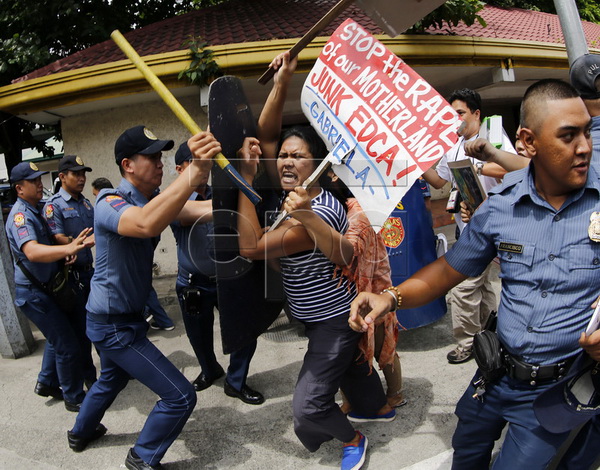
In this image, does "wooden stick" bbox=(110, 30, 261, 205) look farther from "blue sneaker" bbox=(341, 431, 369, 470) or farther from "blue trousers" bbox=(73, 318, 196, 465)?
"blue sneaker" bbox=(341, 431, 369, 470)

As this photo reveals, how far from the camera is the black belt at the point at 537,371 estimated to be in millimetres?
1728

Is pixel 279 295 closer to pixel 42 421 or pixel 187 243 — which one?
pixel 187 243

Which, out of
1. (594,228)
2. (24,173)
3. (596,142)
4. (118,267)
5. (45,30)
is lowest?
(118,267)

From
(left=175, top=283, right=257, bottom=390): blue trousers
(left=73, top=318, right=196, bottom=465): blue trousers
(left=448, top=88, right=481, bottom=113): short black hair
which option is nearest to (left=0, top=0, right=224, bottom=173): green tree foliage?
(left=175, top=283, right=257, bottom=390): blue trousers

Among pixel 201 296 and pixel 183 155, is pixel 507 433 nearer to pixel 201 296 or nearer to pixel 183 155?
pixel 201 296

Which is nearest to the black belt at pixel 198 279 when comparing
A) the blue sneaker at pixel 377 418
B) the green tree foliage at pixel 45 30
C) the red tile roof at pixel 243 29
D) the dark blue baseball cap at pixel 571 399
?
the blue sneaker at pixel 377 418

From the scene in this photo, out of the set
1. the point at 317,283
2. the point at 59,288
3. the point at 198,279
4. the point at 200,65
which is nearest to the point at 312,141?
the point at 317,283

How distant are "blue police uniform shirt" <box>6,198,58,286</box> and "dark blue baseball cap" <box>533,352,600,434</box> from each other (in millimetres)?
3423

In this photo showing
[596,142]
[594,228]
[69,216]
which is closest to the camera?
[594,228]

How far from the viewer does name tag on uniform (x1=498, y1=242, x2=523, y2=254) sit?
177 centimetres

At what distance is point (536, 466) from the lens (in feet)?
5.70

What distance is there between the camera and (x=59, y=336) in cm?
354

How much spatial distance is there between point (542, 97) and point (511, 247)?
1.81 feet

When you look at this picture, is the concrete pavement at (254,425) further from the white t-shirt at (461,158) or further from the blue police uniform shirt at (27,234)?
the white t-shirt at (461,158)
